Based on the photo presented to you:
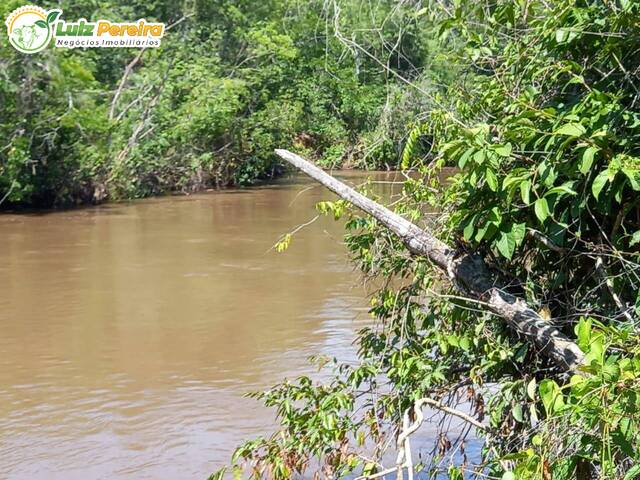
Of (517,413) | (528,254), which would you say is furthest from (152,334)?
(517,413)

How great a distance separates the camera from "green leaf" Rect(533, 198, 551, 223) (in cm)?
272

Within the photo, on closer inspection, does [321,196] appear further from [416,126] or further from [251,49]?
[416,126]

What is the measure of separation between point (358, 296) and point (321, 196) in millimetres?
10032

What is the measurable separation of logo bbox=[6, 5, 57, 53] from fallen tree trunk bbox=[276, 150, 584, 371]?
1280 cm

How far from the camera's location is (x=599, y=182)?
2686mm

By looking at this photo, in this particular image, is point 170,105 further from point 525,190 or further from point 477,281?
point 525,190

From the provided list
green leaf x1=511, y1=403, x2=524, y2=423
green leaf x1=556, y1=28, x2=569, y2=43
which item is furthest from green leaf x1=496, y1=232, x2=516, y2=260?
green leaf x1=556, y1=28, x2=569, y2=43

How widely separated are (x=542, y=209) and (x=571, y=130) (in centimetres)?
24

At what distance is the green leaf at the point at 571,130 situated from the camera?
2.68m

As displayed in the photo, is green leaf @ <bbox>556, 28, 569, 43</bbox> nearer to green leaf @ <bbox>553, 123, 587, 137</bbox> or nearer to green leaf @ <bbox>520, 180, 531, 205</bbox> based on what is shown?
green leaf @ <bbox>553, 123, 587, 137</bbox>

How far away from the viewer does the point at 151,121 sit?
63.4ft

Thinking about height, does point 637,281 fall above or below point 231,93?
below

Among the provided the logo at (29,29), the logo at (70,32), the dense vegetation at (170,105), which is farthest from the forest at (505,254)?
the logo at (70,32)

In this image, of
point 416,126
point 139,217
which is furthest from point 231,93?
point 416,126
